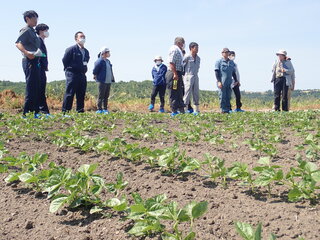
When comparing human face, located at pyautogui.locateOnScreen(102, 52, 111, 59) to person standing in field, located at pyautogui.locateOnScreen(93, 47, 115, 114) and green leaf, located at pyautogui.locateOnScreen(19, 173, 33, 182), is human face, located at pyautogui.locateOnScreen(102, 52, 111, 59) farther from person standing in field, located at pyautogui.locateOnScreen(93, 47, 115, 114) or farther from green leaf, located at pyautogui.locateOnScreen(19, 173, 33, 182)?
green leaf, located at pyautogui.locateOnScreen(19, 173, 33, 182)

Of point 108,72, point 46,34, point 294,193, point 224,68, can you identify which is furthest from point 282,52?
point 294,193

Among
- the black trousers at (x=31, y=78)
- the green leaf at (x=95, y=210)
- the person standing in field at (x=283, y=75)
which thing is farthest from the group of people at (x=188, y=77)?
the green leaf at (x=95, y=210)

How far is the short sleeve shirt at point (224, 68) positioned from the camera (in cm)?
941

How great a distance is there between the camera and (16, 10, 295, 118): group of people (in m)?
6.38

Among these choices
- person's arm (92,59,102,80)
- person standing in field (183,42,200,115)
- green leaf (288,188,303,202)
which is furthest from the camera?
person's arm (92,59,102,80)

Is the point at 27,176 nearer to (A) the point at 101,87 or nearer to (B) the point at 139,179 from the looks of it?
(B) the point at 139,179

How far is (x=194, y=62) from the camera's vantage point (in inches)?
340

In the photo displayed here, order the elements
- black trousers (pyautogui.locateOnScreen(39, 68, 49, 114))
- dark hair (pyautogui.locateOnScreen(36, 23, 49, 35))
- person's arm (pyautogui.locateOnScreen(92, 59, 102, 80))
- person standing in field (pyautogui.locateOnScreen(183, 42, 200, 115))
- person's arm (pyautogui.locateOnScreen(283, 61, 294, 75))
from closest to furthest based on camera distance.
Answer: black trousers (pyautogui.locateOnScreen(39, 68, 49, 114)) → dark hair (pyautogui.locateOnScreen(36, 23, 49, 35)) → person standing in field (pyautogui.locateOnScreen(183, 42, 200, 115)) → person's arm (pyautogui.locateOnScreen(92, 59, 102, 80)) → person's arm (pyautogui.locateOnScreen(283, 61, 294, 75))

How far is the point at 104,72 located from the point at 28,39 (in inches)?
115

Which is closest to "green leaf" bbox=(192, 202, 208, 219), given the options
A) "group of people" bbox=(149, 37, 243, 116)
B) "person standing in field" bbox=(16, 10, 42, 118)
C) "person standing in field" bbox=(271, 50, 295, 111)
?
A: "person standing in field" bbox=(16, 10, 42, 118)

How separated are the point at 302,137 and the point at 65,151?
301cm

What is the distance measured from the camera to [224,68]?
9.42 meters

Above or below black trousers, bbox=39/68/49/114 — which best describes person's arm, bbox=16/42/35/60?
above

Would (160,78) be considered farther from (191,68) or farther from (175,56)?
(175,56)
